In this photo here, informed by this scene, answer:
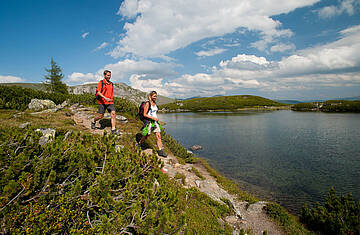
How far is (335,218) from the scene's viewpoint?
793 cm

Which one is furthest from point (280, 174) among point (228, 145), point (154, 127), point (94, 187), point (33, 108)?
point (33, 108)

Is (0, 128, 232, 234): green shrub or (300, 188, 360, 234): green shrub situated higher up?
(0, 128, 232, 234): green shrub

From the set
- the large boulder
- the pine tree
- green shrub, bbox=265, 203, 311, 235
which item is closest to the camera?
green shrub, bbox=265, 203, 311, 235

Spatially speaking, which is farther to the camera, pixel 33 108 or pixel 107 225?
pixel 33 108

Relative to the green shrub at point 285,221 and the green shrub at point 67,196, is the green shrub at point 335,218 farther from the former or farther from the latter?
the green shrub at point 67,196

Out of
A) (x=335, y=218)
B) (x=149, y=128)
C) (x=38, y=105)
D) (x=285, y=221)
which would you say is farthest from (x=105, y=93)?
(x=335, y=218)

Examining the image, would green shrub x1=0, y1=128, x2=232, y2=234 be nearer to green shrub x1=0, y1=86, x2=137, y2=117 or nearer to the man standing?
the man standing

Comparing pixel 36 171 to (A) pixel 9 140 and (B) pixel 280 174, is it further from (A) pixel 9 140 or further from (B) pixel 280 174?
(B) pixel 280 174

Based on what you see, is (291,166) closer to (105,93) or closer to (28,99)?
(105,93)

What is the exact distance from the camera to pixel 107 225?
10.3 ft

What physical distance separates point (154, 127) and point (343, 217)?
10.3 meters

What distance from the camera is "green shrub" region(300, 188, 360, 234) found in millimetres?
7488

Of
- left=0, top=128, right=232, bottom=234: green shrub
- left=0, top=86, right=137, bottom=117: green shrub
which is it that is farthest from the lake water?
left=0, top=86, right=137, bottom=117: green shrub

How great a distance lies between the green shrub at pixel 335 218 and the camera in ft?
24.6
